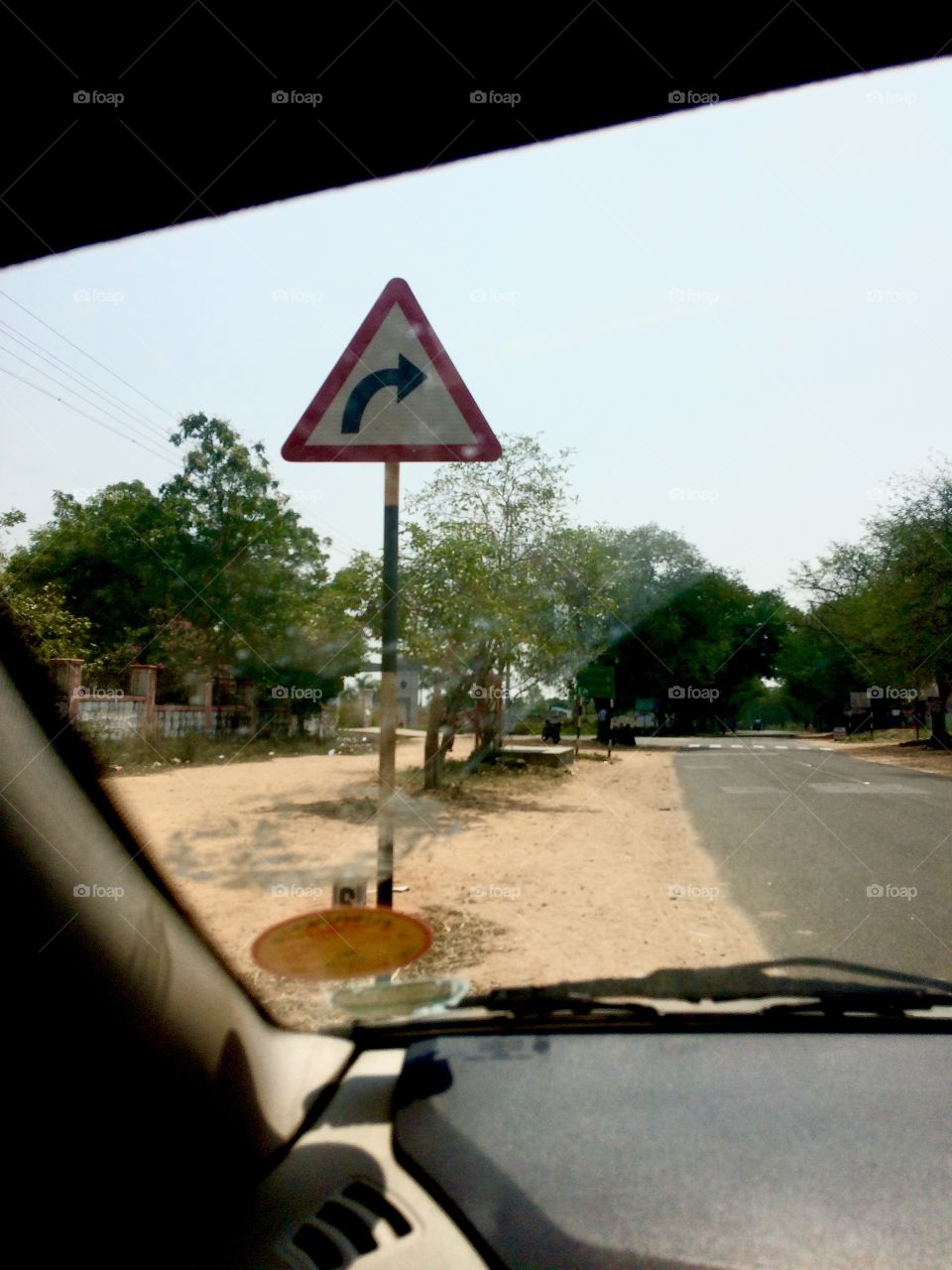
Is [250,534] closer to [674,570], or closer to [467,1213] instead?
[467,1213]

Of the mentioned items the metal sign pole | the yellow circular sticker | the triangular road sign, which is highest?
the triangular road sign

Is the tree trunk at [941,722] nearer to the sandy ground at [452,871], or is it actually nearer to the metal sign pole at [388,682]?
the sandy ground at [452,871]

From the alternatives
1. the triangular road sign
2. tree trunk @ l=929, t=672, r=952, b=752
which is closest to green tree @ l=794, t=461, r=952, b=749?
tree trunk @ l=929, t=672, r=952, b=752

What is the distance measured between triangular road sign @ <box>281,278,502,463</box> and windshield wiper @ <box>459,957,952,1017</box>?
1.57 metres

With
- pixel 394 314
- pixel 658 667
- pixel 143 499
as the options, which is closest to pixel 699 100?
pixel 394 314

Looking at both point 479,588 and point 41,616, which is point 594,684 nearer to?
point 479,588

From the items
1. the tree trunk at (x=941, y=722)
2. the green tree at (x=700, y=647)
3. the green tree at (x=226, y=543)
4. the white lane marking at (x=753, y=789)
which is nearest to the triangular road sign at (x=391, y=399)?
the green tree at (x=226, y=543)

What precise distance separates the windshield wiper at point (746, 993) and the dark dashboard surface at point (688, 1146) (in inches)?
2.7

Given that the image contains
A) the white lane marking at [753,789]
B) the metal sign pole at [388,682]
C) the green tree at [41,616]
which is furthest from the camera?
the white lane marking at [753,789]

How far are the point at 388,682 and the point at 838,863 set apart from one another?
17.6ft

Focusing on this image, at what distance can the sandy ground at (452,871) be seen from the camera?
8.59 feet

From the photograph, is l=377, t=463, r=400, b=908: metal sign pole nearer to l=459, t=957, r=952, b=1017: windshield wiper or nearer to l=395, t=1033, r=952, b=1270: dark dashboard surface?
l=459, t=957, r=952, b=1017: windshield wiper

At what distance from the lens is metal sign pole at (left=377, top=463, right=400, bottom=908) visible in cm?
288

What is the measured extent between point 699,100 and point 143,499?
2463 millimetres
